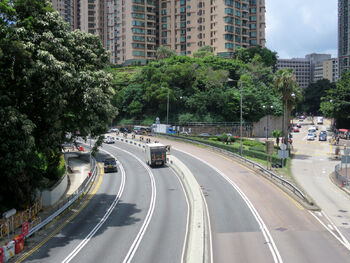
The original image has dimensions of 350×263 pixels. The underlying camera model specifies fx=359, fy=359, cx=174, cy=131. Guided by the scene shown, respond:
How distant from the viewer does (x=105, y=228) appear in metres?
→ 24.8

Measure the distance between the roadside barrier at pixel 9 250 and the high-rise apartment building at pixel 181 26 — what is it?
4520 inches

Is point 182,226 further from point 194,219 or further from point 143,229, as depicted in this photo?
point 143,229

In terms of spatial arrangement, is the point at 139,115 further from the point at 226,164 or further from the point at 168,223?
the point at 168,223

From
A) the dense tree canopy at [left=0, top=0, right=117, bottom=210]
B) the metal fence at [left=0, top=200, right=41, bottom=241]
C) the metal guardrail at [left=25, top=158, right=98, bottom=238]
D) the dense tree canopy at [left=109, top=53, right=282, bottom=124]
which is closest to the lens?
the dense tree canopy at [left=0, top=0, right=117, bottom=210]

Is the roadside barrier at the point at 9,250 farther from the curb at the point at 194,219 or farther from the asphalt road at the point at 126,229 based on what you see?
the curb at the point at 194,219

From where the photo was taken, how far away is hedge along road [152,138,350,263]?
19297 millimetres

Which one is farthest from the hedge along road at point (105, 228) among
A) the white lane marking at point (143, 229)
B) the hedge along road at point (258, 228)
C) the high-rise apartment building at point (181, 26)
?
the high-rise apartment building at point (181, 26)

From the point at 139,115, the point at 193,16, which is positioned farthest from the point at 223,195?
the point at 193,16


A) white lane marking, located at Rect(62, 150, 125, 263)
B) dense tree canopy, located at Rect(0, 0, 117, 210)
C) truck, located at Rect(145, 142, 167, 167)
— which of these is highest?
dense tree canopy, located at Rect(0, 0, 117, 210)

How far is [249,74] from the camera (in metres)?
105

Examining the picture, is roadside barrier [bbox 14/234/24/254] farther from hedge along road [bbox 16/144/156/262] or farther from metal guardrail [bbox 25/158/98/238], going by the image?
metal guardrail [bbox 25/158/98/238]

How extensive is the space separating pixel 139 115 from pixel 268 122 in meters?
35.6

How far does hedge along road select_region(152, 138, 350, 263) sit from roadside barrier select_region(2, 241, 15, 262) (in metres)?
11.0

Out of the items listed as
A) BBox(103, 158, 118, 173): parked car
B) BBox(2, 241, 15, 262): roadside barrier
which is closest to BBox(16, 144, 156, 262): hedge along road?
BBox(2, 241, 15, 262): roadside barrier
